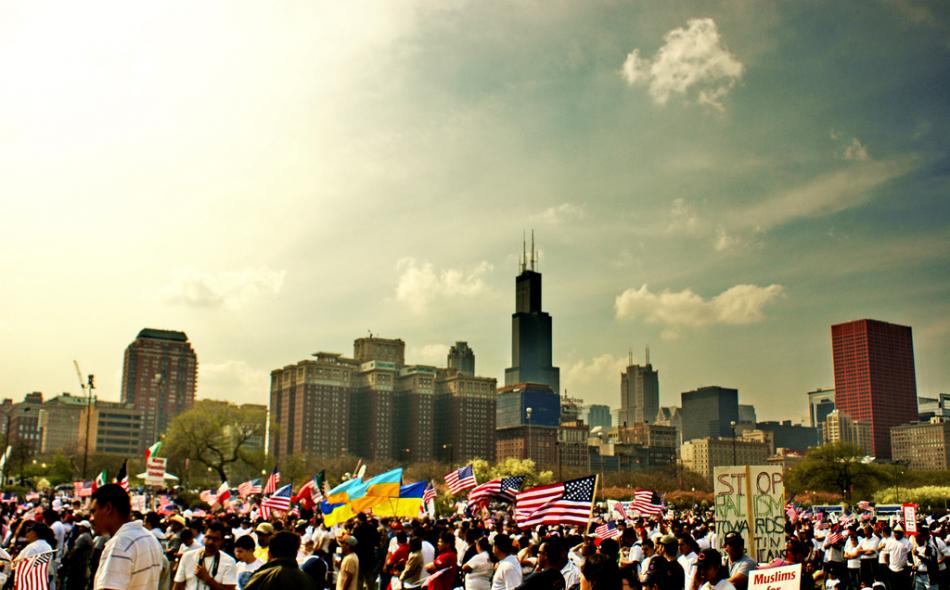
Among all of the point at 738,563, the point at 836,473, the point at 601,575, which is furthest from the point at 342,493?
the point at 836,473

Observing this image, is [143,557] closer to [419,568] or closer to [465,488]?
[419,568]

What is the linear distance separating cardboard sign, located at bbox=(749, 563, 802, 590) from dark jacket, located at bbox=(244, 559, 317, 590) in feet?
15.9

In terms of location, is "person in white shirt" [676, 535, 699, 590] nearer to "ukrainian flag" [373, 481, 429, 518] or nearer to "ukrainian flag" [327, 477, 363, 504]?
"ukrainian flag" [327, 477, 363, 504]

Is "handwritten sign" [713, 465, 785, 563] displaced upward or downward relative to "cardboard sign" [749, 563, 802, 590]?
upward

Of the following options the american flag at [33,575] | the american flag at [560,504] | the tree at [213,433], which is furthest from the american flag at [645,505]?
the tree at [213,433]

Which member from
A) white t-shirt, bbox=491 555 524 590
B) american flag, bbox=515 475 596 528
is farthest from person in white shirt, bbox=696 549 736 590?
american flag, bbox=515 475 596 528

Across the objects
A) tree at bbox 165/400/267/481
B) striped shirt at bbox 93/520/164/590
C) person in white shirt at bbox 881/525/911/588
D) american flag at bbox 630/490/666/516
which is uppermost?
tree at bbox 165/400/267/481

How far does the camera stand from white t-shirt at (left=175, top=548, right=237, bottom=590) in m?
11.7

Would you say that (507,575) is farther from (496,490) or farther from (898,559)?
(496,490)

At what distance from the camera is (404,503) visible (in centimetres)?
2508

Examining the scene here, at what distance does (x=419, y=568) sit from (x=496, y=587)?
429 centimetres

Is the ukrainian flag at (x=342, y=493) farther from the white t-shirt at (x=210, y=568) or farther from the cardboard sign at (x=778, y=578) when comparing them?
the cardboard sign at (x=778, y=578)

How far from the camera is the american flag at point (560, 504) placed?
17.8m

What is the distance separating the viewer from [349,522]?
27.1m
